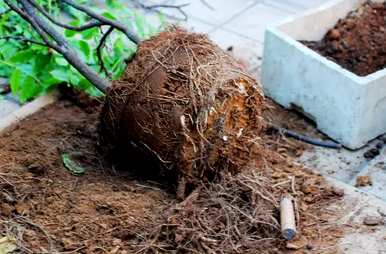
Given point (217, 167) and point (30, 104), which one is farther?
point (30, 104)

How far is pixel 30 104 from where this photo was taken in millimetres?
4164

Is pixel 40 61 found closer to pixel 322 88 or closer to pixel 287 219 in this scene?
pixel 322 88

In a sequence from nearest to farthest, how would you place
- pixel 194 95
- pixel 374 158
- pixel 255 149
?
pixel 194 95
pixel 255 149
pixel 374 158

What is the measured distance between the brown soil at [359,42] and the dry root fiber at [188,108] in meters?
1.13

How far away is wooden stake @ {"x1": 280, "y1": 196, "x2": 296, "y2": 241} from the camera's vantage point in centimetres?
327

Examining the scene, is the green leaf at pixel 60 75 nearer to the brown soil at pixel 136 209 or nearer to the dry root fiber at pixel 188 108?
the brown soil at pixel 136 209

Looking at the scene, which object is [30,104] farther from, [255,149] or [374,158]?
[374,158]

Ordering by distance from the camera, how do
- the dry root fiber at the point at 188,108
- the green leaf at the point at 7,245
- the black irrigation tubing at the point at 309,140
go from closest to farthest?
1. the green leaf at the point at 7,245
2. the dry root fiber at the point at 188,108
3. the black irrigation tubing at the point at 309,140

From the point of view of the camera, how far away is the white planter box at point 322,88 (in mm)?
3959

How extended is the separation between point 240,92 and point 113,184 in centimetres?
68

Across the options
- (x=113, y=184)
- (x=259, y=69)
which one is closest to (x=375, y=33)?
(x=259, y=69)

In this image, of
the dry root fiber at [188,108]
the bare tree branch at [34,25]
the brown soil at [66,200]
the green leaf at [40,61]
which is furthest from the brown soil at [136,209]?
the green leaf at [40,61]

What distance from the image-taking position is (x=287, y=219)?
3.31 m

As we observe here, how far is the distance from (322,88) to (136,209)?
4.14ft
